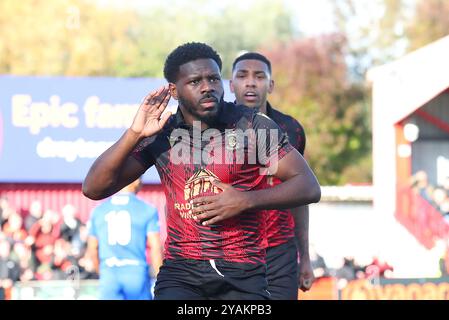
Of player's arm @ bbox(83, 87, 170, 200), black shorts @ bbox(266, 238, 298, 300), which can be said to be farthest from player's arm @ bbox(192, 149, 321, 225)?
black shorts @ bbox(266, 238, 298, 300)

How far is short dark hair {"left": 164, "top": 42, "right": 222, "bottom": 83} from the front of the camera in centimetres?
665

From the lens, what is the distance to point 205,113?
6535 millimetres

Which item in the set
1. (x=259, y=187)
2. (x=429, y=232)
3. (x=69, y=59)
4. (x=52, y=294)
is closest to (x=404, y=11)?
(x=69, y=59)

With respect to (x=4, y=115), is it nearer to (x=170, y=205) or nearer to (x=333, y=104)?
(x=170, y=205)

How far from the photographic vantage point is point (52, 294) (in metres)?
13.4

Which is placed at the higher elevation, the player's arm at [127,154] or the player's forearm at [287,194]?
the player's arm at [127,154]

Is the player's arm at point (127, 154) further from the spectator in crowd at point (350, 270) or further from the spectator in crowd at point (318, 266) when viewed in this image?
the spectator in crowd at point (350, 270)

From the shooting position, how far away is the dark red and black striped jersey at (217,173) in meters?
6.43

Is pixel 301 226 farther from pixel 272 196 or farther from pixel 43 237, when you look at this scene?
pixel 43 237

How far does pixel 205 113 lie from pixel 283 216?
2582 millimetres

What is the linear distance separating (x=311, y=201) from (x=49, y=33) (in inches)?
2132

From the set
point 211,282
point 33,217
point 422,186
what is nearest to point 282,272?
point 211,282

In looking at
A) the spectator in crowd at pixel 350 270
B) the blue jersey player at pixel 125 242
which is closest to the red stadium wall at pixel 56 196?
the spectator in crowd at pixel 350 270

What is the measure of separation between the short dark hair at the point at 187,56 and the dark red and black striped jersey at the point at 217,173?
0.34m
